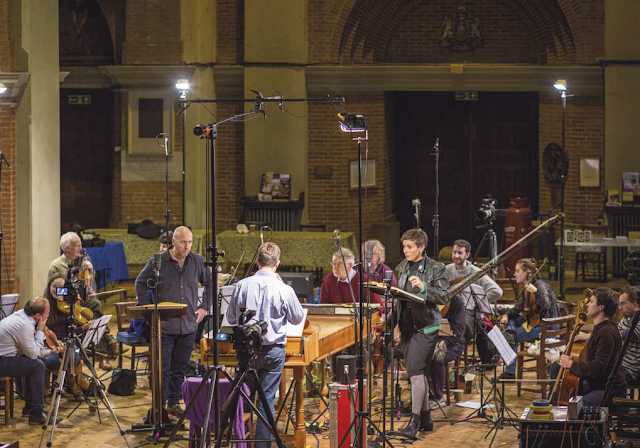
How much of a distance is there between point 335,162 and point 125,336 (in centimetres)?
867

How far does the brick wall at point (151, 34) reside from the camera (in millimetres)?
17391

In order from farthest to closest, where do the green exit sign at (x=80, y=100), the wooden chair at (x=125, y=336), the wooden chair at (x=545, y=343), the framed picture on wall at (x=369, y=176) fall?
1. the green exit sign at (x=80, y=100)
2. the framed picture on wall at (x=369, y=176)
3. the wooden chair at (x=125, y=336)
4. the wooden chair at (x=545, y=343)

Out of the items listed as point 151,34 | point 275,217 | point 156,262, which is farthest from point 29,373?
point 151,34

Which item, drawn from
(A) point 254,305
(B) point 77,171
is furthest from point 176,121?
(A) point 254,305

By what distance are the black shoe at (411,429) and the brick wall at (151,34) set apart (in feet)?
34.5

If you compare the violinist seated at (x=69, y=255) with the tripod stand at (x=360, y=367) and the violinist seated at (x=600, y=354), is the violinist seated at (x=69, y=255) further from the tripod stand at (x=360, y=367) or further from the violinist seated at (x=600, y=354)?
the violinist seated at (x=600, y=354)

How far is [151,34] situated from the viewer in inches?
687

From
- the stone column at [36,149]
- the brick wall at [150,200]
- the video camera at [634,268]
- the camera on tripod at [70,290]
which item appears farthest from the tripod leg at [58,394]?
the brick wall at [150,200]

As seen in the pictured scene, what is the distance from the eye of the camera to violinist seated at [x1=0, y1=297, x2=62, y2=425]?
29.2ft

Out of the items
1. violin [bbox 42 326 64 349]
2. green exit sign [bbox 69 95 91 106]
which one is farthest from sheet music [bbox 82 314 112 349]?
green exit sign [bbox 69 95 91 106]

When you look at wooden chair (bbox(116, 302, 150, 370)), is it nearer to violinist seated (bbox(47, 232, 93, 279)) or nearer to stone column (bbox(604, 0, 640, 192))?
violinist seated (bbox(47, 232, 93, 279))

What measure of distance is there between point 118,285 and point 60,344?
7278 millimetres

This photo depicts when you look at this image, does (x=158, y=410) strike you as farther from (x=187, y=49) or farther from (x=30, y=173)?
(x=187, y=49)

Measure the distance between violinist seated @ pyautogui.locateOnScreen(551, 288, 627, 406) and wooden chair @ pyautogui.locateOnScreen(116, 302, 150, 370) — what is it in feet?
14.1
